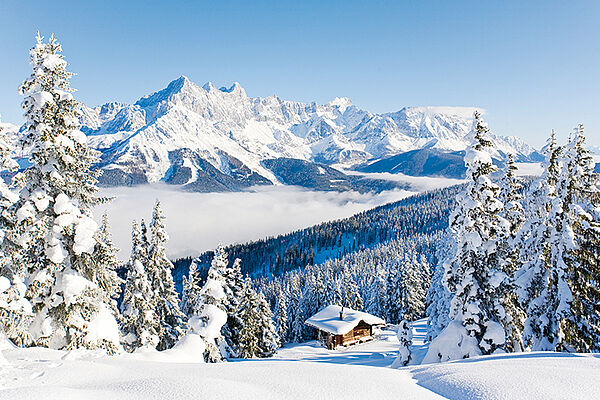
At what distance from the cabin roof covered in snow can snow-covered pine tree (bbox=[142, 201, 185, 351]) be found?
25514 mm

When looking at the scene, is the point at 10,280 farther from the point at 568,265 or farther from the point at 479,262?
the point at 568,265

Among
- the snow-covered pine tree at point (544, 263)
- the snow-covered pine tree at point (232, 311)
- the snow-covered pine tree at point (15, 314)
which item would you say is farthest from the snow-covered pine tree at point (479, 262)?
the snow-covered pine tree at point (232, 311)

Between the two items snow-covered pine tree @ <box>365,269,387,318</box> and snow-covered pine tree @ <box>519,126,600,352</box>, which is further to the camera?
snow-covered pine tree @ <box>365,269,387,318</box>

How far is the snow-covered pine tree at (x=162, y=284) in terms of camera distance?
25.6m

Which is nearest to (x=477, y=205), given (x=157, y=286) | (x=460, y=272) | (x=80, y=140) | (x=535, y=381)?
(x=460, y=272)

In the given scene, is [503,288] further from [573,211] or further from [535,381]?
[535,381]

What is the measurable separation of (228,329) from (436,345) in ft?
63.8

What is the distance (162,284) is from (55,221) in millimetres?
15253

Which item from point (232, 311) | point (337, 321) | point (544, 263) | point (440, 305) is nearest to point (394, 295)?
point (337, 321)

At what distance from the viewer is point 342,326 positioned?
48.6m

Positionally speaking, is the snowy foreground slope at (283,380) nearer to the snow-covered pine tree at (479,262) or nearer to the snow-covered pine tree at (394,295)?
the snow-covered pine tree at (479,262)

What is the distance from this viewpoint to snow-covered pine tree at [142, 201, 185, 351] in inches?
1006

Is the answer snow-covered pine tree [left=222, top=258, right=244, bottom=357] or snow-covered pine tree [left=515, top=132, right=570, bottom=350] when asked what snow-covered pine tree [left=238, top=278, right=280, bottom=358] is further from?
snow-covered pine tree [left=515, top=132, right=570, bottom=350]

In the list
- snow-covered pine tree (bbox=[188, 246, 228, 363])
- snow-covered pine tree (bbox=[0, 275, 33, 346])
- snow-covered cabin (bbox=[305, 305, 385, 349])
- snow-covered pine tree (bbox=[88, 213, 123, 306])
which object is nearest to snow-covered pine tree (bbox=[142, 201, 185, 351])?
snow-covered pine tree (bbox=[188, 246, 228, 363])
